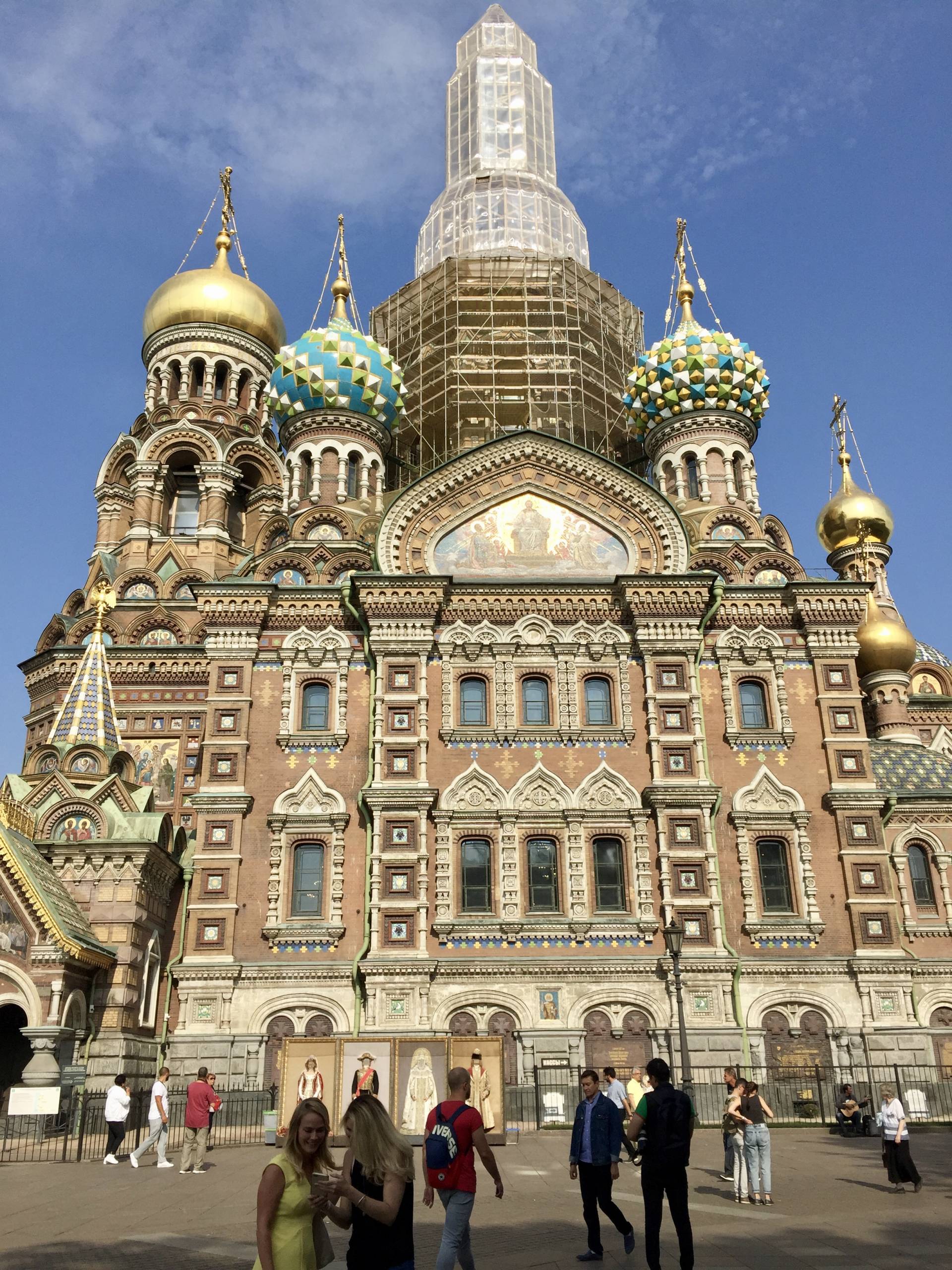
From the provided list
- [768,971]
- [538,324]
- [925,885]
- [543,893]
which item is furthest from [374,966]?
[538,324]

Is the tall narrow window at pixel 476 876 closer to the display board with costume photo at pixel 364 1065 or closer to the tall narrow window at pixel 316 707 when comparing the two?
the tall narrow window at pixel 316 707

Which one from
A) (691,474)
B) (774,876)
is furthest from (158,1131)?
(691,474)

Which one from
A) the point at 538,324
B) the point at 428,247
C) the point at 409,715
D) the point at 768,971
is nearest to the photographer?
the point at 768,971

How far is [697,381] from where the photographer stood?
102 feet

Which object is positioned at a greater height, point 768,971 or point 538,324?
point 538,324

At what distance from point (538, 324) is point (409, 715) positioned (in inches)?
699

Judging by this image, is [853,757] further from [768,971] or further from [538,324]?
[538,324]

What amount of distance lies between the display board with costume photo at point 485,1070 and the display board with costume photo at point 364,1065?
0.98m

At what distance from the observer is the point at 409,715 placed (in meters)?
23.7

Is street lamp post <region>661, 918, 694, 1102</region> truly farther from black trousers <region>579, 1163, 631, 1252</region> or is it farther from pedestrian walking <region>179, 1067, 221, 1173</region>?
black trousers <region>579, 1163, 631, 1252</region>

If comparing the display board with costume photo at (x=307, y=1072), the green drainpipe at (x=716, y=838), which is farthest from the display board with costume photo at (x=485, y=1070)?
the green drainpipe at (x=716, y=838)

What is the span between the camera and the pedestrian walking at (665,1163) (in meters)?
7.84

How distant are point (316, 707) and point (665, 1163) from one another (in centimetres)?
1738

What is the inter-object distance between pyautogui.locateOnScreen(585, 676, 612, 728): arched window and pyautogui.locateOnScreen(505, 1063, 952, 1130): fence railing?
6.89 meters
